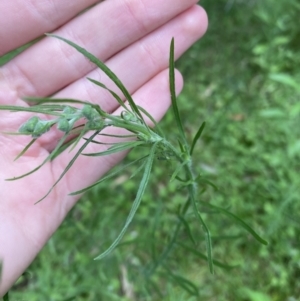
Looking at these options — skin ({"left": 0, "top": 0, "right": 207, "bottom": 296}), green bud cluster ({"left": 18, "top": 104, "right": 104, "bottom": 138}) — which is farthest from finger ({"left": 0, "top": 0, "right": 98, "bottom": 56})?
green bud cluster ({"left": 18, "top": 104, "right": 104, "bottom": 138})

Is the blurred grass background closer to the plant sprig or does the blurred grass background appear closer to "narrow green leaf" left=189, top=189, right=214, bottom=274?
"narrow green leaf" left=189, top=189, right=214, bottom=274

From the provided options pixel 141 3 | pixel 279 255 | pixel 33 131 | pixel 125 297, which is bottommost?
pixel 279 255

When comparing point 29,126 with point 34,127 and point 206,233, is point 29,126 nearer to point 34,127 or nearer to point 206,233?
point 34,127

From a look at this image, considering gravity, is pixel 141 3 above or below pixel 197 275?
above

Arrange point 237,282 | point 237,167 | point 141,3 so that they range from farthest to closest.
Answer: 1. point 237,167
2. point 237,282
3. point 141,3

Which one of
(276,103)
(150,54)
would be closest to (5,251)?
(150,54)

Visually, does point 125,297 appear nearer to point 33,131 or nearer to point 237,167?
point 237,167
